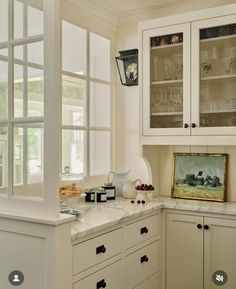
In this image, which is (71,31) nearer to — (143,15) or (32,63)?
(143,15)

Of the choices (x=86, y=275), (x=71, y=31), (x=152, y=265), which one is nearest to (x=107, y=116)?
(x=71, y=31)

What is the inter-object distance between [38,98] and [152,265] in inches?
60.9

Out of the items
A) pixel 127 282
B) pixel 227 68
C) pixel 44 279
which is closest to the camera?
pixel 44 279

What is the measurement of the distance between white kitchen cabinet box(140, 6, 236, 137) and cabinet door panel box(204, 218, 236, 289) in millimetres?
642

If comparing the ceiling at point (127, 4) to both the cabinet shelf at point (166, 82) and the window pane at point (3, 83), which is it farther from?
the window pane at point (3, 83)

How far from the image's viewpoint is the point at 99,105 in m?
3.22

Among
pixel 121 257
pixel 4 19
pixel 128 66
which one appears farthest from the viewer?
pixel 128 66

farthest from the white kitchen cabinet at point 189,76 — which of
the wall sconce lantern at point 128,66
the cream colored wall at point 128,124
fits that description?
the cream colored wall at point 128,124

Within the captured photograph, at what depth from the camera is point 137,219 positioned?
97.3 inches

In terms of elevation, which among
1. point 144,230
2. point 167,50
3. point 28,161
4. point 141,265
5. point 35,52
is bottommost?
point 141,265

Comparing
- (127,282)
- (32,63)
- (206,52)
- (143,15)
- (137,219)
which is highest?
(143,15)

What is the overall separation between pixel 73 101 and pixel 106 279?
142 centimetres

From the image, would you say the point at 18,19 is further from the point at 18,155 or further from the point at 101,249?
the point at 101,249

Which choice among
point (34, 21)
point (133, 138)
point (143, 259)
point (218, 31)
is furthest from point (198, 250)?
point (34, 21)
